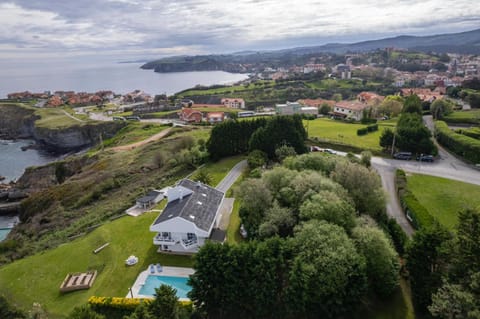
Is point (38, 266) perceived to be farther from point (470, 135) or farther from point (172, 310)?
point (470, 135)

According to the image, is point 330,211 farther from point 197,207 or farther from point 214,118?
point 214,118

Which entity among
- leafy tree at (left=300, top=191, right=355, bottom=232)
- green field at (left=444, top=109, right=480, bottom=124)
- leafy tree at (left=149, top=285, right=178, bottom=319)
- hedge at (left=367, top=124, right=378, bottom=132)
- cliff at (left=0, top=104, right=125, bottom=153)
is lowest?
cliff at (left=0, top=104, right=125, bottom=153)

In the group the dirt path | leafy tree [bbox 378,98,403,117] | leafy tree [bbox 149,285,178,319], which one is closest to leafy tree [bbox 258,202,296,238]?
leafy tree [bbox 149,285,178,319]

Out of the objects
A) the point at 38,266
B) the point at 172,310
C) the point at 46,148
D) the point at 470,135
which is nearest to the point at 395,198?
the point at 470,135

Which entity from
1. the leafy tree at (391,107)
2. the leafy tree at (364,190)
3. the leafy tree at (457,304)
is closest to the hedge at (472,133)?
the leafy tree at (391,107)

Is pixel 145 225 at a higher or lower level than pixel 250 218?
lower

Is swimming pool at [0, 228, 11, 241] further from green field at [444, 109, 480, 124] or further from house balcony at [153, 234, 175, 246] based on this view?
green field at [444, 109, 480, 124]

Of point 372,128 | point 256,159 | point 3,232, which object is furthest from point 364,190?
point 3,232
